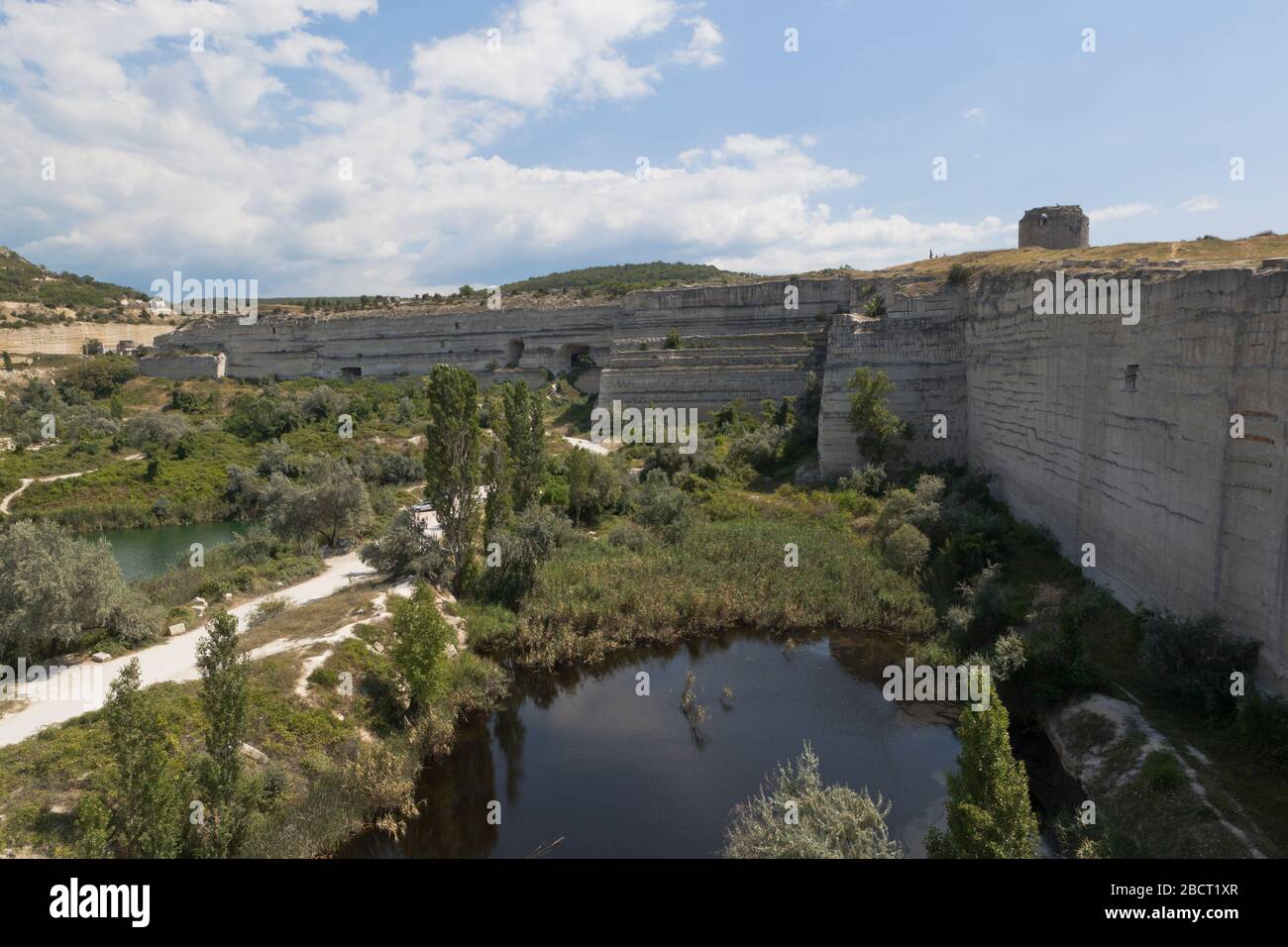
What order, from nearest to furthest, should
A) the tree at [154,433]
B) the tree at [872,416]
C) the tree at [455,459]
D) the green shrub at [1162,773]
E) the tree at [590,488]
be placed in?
the green shrub at [1162,773] → the tree at [455,459] → the tree at [590,488] → the tree at [872,416] → the tree at [154,433]

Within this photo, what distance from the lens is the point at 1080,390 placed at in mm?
15195

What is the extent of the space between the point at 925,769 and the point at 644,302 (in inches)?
1176

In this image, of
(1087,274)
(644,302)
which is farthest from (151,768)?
(644,302)

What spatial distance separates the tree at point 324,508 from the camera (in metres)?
19.6

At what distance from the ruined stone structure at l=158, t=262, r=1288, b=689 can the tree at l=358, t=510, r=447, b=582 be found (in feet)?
43.3

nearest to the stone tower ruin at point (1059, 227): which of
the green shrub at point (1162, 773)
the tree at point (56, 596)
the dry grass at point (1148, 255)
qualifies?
the dry grass at point (1148, 255)

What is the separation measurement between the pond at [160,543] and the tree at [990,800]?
19.7 m

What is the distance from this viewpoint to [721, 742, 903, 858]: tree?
7.63m

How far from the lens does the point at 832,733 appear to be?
471 inches

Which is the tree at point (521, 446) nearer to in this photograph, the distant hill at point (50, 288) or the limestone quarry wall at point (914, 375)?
the limestone quarry wall at point (914, 375)

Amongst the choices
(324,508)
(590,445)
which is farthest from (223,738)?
(590,445)

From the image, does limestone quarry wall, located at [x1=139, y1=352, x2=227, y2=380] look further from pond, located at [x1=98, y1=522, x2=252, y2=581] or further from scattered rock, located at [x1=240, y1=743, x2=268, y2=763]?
scattered rock, located at [x1=240, y1=743, x2=268, y2=763]

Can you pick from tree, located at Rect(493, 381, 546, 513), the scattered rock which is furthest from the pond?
the scattered rock
